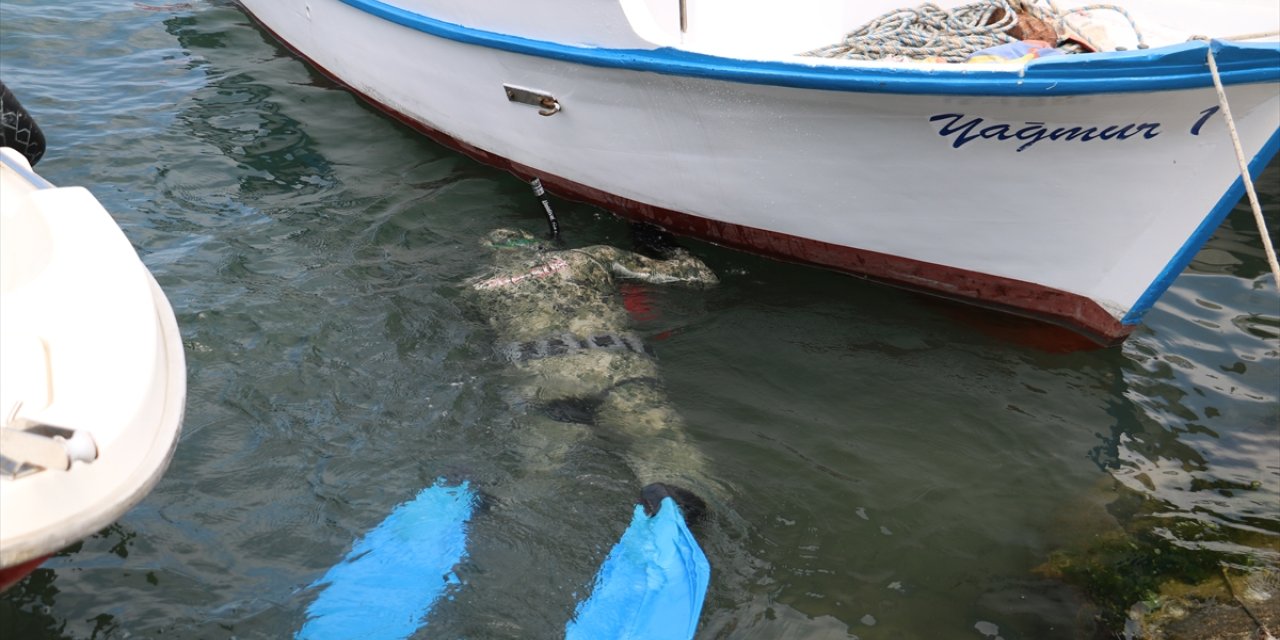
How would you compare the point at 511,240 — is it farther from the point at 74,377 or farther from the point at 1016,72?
the point at 74,377

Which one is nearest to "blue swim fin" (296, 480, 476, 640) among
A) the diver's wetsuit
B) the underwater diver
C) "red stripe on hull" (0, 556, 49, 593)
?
the underwater diver

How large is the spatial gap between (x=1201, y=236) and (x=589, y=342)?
8.98 ft

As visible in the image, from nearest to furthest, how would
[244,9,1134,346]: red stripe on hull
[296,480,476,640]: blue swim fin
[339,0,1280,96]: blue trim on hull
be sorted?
[296,480,476,640]: blue swim fin
[339,0,1280,96]: blue trim on hull
[244,9,1134,346]: red stripe on hull

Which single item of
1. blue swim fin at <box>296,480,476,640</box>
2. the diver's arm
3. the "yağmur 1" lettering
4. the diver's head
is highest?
the "yağmur 1" lettering

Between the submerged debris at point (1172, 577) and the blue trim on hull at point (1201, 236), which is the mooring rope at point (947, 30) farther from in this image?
the submerged debris at point (1172, 577)

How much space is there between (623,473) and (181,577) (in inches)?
62.7

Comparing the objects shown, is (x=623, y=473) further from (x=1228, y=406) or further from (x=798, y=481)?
(x=1228, y=406)

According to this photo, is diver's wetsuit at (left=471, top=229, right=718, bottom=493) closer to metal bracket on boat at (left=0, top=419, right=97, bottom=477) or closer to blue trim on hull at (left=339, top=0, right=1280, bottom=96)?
blue trim on hull at (left=339, top=0, right=1280, bottom=96)

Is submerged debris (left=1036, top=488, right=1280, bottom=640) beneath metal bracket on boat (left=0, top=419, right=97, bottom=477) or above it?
Result: beneath

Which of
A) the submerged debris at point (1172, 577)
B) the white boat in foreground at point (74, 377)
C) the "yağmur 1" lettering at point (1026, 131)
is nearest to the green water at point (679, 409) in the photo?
the submerged debris at point (1172, 577)

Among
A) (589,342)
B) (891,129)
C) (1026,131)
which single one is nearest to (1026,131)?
(1026,131)

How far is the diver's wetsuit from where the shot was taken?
3.91m

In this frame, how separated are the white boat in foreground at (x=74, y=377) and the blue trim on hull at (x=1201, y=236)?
3931 millimetres

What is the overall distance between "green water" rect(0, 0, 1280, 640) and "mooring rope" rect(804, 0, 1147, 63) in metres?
1.20
